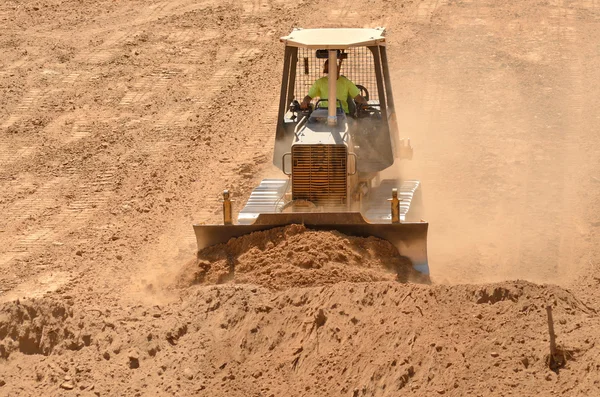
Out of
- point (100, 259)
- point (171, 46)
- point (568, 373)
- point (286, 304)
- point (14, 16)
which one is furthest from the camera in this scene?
point (14, 16)

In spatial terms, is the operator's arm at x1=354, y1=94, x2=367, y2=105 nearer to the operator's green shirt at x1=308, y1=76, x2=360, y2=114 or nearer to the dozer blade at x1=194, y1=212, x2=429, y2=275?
the operator's green shirt at x1=308, y1=76, x2=360, y2=114

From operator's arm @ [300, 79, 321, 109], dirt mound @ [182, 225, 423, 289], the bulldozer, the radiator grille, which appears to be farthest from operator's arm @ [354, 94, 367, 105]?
dirt mound @ [182, 225, 423, 289]

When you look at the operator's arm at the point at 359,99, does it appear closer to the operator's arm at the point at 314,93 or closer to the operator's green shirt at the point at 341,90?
the operator's green shirt at the point at 341,90

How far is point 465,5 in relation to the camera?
2283cm

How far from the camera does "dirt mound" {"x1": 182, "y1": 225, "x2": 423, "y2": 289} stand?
38.3 feet

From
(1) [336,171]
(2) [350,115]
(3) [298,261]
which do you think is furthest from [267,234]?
(2) [350,115]

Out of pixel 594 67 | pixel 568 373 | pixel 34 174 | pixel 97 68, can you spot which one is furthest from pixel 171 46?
pixel 568 373

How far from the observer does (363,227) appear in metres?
12.2

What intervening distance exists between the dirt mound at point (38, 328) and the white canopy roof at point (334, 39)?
4089 mm

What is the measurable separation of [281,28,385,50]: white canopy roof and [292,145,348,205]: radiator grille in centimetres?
117

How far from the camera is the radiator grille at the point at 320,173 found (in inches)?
489

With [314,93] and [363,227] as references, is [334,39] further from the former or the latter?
[363,227]

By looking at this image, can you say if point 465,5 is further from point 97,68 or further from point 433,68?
point 97,68

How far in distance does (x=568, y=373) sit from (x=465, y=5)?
48.2 feet
